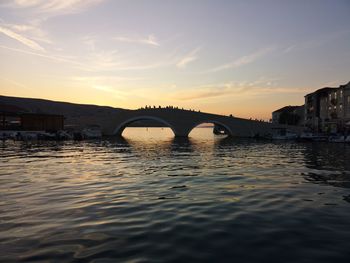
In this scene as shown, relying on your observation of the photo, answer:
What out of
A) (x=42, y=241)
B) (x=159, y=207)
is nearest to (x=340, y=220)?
(x=159, y=207)

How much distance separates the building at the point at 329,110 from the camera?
81.1 metres

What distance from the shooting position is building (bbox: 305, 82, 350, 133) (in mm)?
81125

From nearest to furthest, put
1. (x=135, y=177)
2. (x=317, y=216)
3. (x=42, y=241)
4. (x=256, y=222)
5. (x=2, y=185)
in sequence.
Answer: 1. (x=42, y=241)
2. (x=256, y=222)
3. (x=317, y=216)
4. (x=2, y=185)
5. (x=135, y=177)

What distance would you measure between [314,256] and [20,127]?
89.4 m

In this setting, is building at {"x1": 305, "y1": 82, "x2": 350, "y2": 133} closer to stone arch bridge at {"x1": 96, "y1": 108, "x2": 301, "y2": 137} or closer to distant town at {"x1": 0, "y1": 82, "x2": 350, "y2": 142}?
distant town at {"x1": 0, "y1": 82, "x2": 350, "y2": 142}

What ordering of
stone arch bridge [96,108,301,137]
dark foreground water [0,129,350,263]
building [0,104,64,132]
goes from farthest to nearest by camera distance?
1. stone arch bridge [96,108,301,137]
2. building [0,104,64,132]
3. dark foreground water [0,129,350,263]

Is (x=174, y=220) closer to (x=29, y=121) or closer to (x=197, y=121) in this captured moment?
(x=197, y=121)

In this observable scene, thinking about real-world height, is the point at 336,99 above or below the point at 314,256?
above

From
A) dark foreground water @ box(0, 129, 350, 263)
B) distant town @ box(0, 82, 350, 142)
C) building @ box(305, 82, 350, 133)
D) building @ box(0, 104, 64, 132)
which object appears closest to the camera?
dark foreground water @ box(0, 129, 350, 263)

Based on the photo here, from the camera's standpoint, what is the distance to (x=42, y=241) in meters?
7.74

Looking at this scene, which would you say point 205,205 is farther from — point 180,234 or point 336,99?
Result: point 336,99

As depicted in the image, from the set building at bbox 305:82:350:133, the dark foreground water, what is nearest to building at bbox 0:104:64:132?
the dark foreground water

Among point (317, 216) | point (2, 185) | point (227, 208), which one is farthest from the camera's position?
point (2, 185)

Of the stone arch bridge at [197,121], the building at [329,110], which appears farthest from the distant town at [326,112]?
the stone arch bridge at [197,121]
